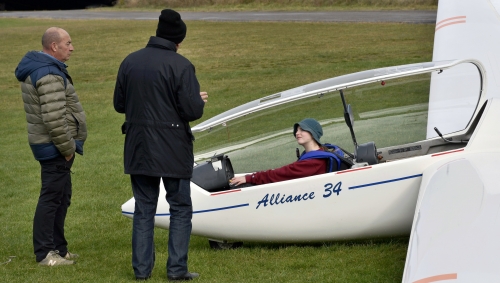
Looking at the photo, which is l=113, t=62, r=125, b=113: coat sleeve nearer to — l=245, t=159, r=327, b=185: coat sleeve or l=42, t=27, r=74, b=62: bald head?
l=42, t=27, r=74, b=62: bald head

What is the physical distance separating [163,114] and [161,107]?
0.17 feet

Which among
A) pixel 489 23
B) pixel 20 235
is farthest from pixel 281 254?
pixel 489 23

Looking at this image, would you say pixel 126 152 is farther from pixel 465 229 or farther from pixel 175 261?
pixel 465 229

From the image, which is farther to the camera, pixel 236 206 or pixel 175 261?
pixel 236 206

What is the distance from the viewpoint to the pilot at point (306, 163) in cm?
635

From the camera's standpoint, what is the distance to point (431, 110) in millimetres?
7715

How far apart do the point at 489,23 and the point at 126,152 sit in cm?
716

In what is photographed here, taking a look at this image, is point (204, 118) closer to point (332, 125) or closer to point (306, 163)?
point (332, 125)

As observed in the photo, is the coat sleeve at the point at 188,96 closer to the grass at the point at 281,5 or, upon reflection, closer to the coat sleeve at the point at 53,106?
the coat sleeve at the point at 53,106

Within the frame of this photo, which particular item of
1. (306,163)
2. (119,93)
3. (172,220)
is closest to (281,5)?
(306,163)

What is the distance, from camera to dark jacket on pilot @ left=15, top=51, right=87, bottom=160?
19.3 feet

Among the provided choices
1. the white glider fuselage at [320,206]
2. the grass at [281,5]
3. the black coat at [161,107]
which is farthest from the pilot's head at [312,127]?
the grass at [281,5]

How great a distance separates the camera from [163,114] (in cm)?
539

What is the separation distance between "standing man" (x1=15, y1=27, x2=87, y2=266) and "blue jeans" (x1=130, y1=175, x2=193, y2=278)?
2.70ft
